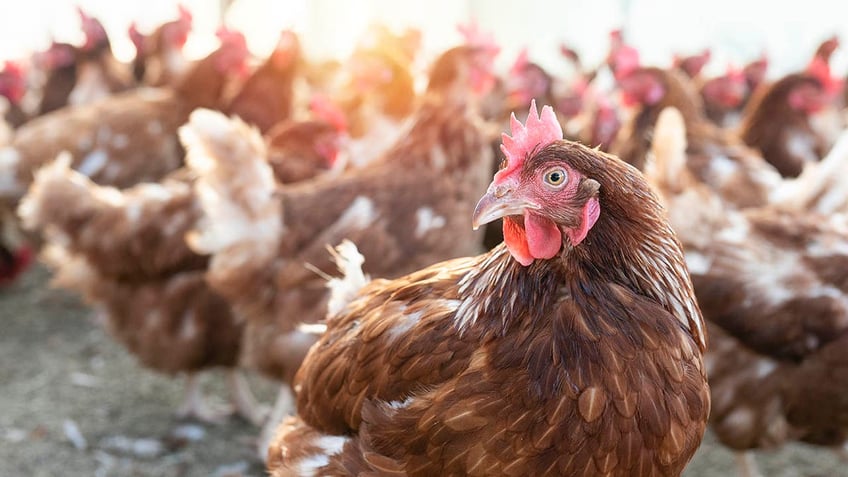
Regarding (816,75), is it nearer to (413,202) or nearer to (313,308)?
(413,202)

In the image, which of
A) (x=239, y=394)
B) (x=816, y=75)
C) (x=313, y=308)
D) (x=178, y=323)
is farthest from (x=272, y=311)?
(x=816, y=75)

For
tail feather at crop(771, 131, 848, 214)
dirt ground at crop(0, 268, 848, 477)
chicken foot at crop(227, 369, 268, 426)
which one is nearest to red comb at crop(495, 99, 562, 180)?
tail feather at crop(771, 131, 848, 214)

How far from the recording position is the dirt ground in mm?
3057

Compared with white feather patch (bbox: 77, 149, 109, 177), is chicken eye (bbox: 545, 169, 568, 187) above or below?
above

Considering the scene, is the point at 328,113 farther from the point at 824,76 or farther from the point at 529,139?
the point at 824,76

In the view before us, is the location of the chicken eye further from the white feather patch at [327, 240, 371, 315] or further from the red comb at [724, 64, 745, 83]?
the red comb at [724, 64, 745, 83]

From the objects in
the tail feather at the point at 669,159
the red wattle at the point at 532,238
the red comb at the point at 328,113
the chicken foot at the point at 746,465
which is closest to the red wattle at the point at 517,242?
the red wattle at the point at 532,238

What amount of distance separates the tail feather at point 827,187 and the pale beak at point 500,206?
192cm

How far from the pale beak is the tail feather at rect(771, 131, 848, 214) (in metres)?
1.92

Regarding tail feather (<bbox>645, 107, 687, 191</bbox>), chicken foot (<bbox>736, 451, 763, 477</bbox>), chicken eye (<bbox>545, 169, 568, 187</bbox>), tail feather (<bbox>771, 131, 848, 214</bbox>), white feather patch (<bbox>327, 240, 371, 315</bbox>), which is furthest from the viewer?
tail feather (<bbox>771, 131, 848, 214</bbox>)

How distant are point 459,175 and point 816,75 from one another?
2485mm

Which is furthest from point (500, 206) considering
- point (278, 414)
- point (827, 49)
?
point (827, 49)

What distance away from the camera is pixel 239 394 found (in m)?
3.42

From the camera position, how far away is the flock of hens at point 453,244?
1346mm
